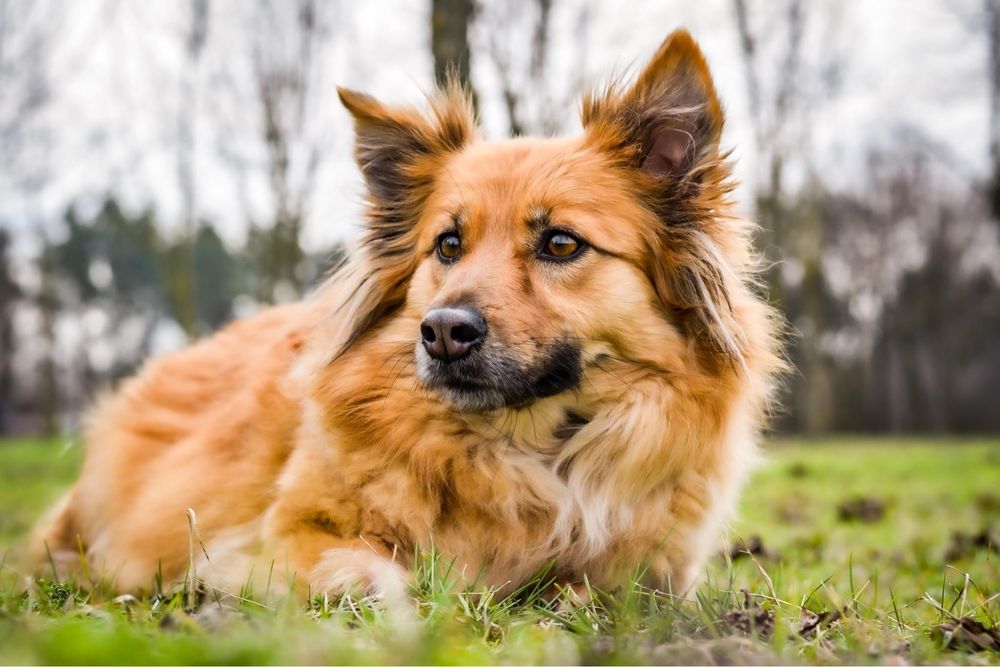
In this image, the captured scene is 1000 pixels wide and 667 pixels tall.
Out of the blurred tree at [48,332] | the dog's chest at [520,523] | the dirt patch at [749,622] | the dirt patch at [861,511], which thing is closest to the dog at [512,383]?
the dog's chest at [520,523]

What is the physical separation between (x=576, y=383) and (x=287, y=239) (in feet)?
43.7

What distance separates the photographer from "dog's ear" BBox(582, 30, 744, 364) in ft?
10.7

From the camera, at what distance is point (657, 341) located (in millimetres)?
3258

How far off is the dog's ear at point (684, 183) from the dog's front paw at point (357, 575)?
60.2 inches

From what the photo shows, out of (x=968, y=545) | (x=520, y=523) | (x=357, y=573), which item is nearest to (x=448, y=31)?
(x=520, y=523)

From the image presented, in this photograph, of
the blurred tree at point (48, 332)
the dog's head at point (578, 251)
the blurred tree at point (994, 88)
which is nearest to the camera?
the dog's head at point (578, 251)

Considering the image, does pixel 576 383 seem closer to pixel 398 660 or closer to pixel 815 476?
pixel 398 660

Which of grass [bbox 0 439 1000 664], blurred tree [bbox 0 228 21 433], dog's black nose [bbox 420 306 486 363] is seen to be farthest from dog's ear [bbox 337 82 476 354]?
blurred tree [bbox 0 228 21 433]

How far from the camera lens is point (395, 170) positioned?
3.82 meters

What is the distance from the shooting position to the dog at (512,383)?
117 inches

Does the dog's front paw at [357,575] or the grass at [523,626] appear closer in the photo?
the grass at [523,626]

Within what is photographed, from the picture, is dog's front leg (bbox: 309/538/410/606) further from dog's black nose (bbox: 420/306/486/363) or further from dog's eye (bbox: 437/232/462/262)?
dog's eye (bbox: 437/232/462/262)

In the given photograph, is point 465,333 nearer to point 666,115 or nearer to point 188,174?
point 666,115

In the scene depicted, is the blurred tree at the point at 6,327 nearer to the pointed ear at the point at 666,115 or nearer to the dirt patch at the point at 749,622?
the pointed ear at the point at 666,115
